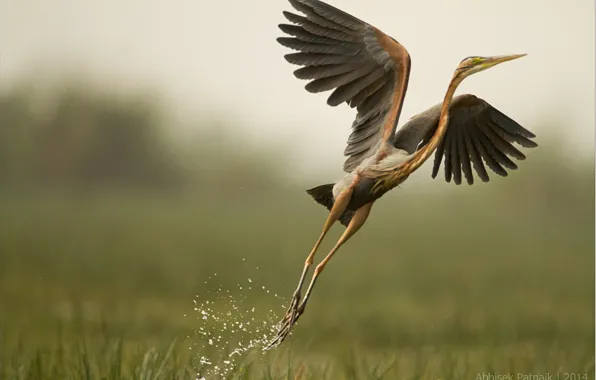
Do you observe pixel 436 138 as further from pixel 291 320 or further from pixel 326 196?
pixel 291 320

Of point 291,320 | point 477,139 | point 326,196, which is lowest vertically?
point 291,320

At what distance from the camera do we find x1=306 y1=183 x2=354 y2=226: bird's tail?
4.59 ft

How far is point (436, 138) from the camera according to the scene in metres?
1.33

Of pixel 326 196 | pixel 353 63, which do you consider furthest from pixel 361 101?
pixel 326 196

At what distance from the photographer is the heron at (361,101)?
1.35 meters

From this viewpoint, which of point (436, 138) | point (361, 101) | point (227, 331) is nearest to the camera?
point (436, 138)

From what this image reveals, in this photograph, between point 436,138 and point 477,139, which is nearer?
point 436,138

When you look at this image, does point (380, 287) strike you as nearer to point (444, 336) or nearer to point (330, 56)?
point (444, 336)

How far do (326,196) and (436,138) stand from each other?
209 mm

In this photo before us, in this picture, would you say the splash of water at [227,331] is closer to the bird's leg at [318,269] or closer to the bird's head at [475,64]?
the bird's leg at [318,269]

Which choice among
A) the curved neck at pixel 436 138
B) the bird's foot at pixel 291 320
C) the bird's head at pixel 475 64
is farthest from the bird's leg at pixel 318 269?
the bird's head at pixel 475 64

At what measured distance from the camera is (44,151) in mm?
2312

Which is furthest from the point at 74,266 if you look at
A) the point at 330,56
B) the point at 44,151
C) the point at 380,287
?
the point at 330,56

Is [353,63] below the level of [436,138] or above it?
above
